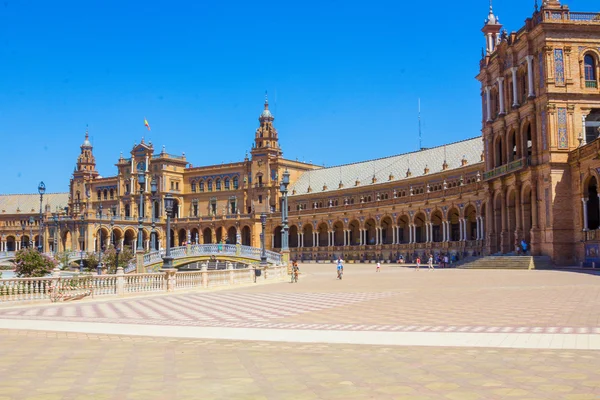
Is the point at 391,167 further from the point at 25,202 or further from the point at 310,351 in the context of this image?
the point at 25,202

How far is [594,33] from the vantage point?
157ft

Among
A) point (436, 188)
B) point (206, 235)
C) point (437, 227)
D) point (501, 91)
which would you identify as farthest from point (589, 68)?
point (206, 235)

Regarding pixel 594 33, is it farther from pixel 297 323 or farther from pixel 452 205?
pixel 297 323

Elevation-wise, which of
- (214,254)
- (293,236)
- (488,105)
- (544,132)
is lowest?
(214,254)

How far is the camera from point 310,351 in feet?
36.8

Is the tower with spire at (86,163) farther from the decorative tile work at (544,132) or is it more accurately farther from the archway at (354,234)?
the decorative tile work at (544,132)

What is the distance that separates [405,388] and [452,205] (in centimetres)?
6704

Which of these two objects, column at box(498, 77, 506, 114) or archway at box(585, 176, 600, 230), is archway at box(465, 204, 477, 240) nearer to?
column at box(498, 77, 506, 114)

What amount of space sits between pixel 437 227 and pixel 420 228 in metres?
3.28

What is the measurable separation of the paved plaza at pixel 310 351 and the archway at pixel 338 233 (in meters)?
74.3

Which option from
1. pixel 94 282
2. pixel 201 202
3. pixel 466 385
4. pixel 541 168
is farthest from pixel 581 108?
pixel 201 202

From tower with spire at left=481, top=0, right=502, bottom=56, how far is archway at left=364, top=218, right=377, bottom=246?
3306 centimetres

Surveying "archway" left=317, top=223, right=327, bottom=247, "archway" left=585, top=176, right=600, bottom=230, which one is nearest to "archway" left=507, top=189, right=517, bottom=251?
"archway" left=585, top=176, right=600, bottom=230

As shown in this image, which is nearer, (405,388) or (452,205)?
(405,388)
